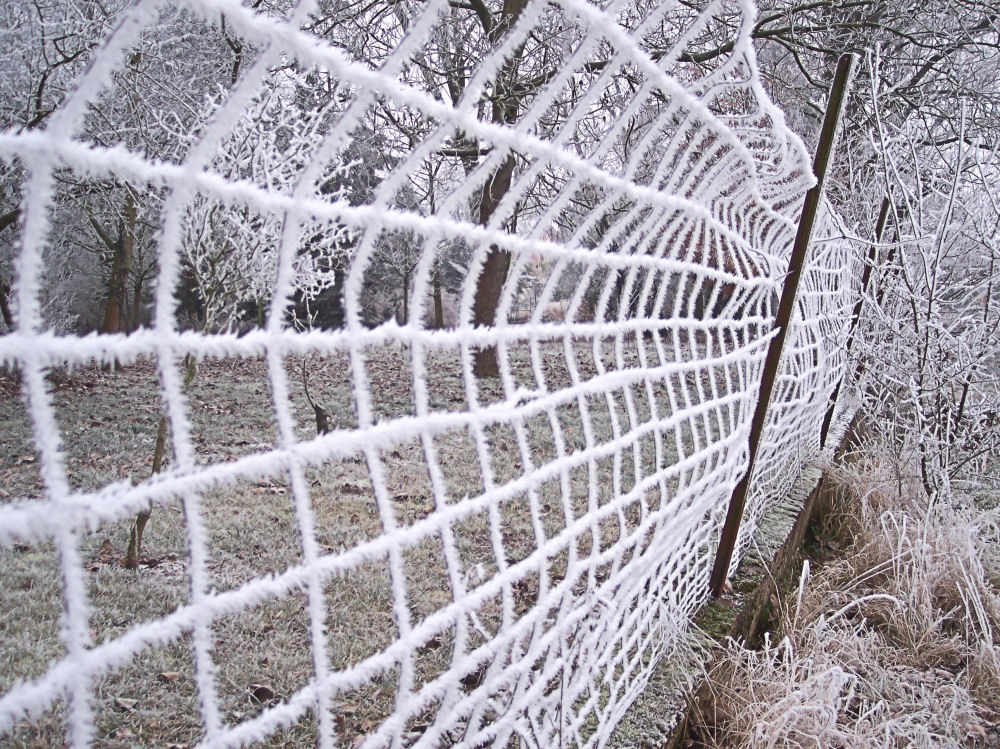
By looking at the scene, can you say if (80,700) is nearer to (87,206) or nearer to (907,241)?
(907,241)

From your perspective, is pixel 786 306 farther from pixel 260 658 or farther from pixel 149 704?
pixel 149 704

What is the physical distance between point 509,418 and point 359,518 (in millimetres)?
3610

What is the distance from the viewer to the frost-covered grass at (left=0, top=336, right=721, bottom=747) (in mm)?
2336

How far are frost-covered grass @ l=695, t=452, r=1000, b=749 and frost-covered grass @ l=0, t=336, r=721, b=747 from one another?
2.77 feet

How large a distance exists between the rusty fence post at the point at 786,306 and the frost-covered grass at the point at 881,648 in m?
0.37

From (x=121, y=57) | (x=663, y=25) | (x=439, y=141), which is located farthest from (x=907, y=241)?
(x=663, y=25)

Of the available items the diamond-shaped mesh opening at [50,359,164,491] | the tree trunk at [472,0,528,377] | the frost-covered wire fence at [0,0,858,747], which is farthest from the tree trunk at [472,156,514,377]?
the frost-covered wire fence at [0,0,858,747]

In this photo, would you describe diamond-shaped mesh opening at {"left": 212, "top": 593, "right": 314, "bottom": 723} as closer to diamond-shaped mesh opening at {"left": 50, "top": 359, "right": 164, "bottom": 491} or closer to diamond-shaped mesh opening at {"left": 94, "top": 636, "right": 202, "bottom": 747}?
diamond-shaped mesh opening at {"left": 94, "top": 636, "right": 202, "bottom": 747}

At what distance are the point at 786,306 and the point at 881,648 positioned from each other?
55.1 inches

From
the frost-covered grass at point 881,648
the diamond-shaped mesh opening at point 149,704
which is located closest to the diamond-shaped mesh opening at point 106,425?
the diamond-shaped mesh opening at point 149,704

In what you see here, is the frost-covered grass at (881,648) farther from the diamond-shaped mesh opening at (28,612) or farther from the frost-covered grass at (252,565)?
the diamond-shaped mesh opening at (28,612)

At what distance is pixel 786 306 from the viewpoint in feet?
7.43

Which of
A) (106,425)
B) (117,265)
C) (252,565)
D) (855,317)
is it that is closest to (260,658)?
(252,565)

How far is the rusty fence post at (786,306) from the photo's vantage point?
2162 millimetres
